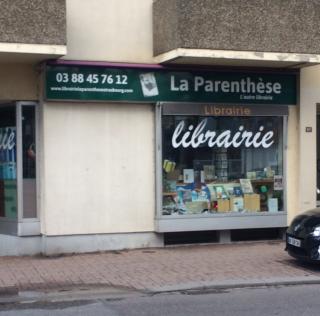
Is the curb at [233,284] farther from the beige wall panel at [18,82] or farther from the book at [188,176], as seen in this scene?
the beige wall panel at [18,82]

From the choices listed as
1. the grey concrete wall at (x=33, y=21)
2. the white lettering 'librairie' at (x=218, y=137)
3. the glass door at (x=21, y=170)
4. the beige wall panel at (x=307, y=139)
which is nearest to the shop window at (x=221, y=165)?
the white lettering 'librairie' at (x=218, y=137)

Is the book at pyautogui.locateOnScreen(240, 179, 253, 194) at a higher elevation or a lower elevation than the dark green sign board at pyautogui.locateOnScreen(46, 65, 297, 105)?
lower

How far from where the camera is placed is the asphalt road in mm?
7145

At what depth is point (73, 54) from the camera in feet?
35.4

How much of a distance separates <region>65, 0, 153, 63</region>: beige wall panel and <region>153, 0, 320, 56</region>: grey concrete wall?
225mm

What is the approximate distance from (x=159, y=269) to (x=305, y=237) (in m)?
2.22

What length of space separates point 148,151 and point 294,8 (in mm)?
3613

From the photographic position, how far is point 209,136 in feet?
38.7

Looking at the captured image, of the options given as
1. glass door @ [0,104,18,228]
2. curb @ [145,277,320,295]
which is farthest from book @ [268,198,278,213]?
glass door @ [0,104,18,228]

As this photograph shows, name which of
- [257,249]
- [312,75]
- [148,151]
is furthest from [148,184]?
[312,75]

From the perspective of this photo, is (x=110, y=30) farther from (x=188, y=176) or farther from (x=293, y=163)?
(x=293, y=163)

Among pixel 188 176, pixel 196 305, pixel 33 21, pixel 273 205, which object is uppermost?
pixel 33 21

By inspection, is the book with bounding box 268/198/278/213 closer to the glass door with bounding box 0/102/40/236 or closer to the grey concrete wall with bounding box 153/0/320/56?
the grey concrete wall with bounding box 153/0/320/56

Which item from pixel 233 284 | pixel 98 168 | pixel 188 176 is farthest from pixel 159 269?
pixel 188 176
